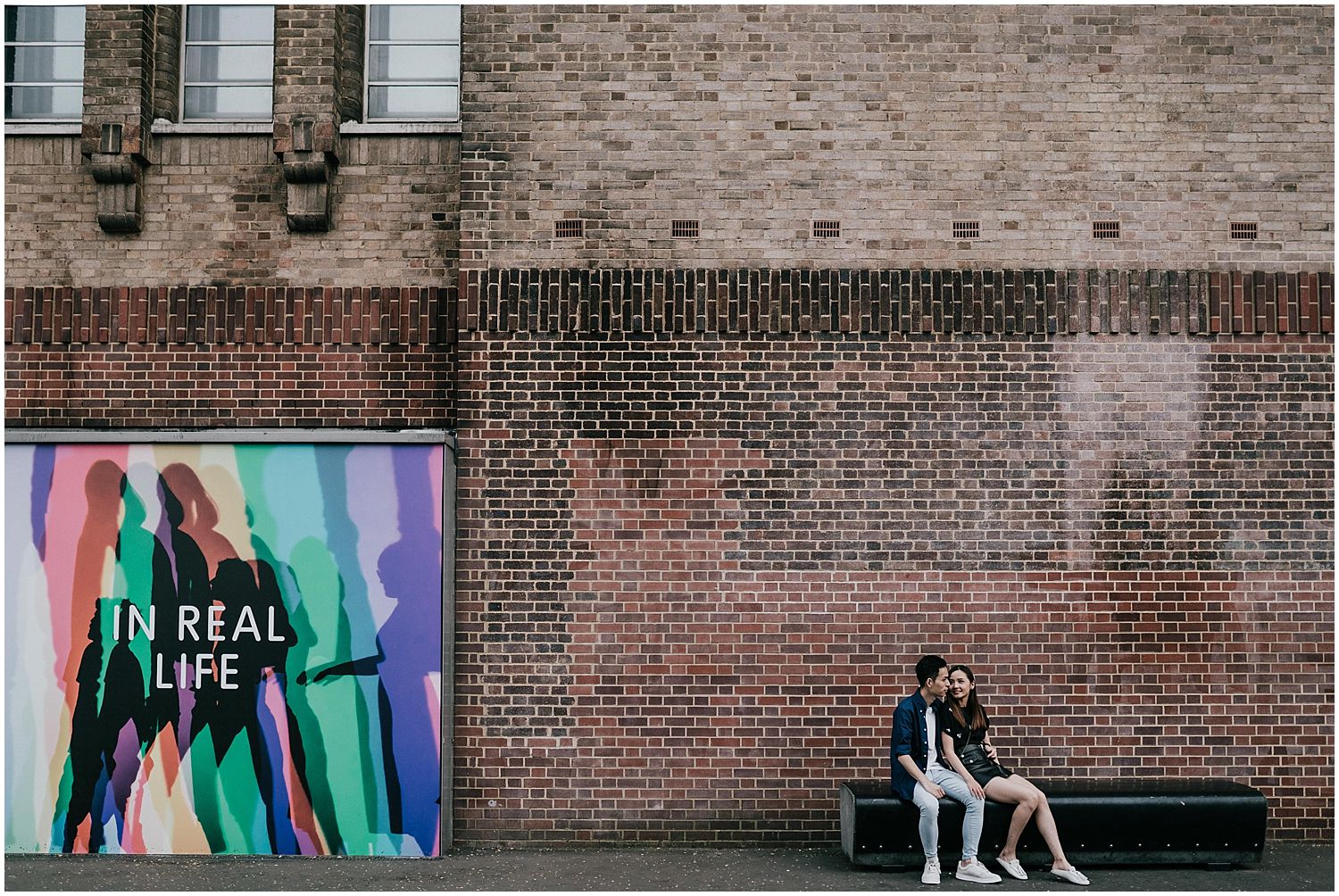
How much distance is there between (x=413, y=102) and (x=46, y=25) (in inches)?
111

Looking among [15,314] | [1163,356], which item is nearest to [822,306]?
[1163,356]

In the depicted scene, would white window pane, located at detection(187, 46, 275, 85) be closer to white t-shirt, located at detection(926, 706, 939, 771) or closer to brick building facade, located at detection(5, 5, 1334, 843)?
brick building facade, located at detection(5, 5, 1334, 843)

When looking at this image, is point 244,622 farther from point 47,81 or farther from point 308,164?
point 47,81

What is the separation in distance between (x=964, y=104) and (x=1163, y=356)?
88.8 inches

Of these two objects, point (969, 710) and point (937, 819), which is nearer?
point (937, 819)

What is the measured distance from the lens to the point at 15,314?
334 inches

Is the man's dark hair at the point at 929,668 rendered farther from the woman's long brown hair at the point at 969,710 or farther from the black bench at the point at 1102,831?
the black bench at the point at 1102,831

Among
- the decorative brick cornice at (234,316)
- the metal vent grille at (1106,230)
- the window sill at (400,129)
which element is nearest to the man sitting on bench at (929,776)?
the metal vent grille at (1106,230)

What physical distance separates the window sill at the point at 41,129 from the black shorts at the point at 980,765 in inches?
296

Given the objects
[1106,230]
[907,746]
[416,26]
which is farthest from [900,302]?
[416,26]

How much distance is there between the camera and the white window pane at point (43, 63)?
8.81 m

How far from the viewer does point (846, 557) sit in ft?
26.8

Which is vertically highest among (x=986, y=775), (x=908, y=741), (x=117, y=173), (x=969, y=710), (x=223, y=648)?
(x=117, y=173)

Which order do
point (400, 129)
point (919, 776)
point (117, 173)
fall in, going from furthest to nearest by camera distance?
point (400, 129)
point (117, 173)
point (919, 776)
